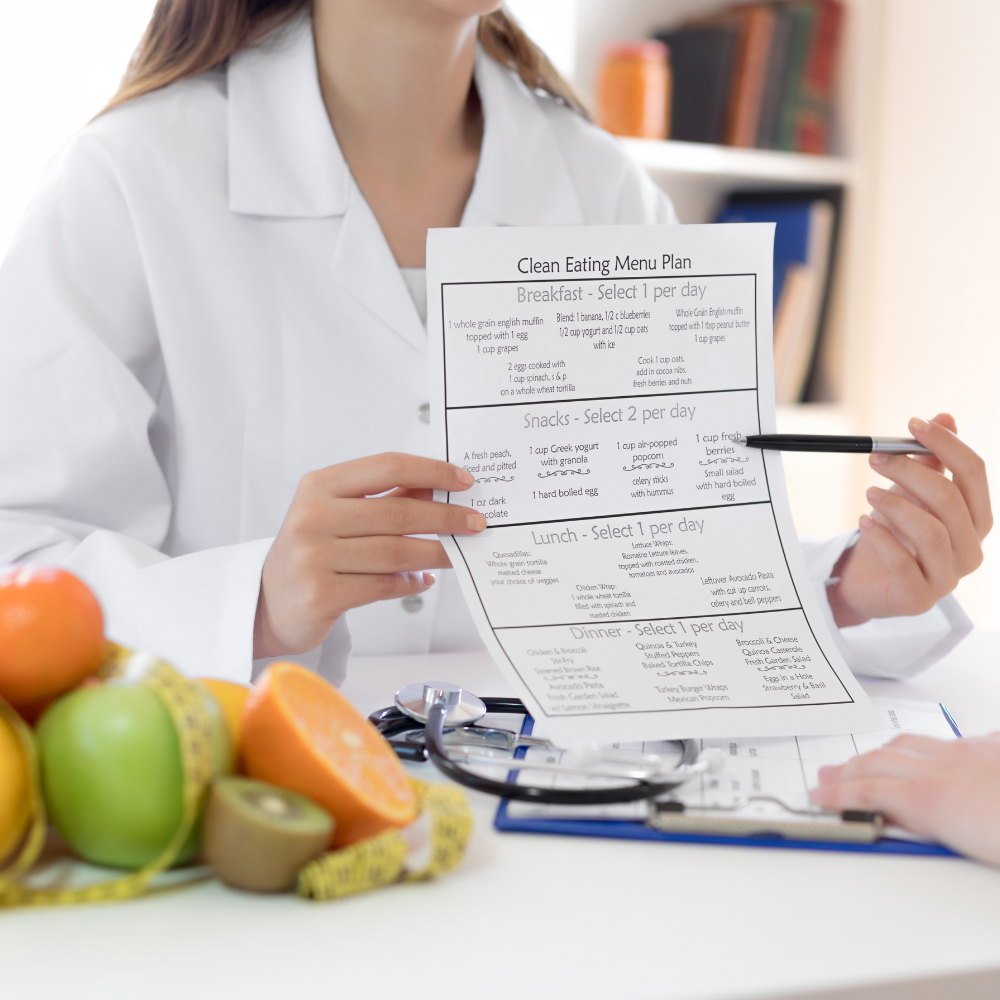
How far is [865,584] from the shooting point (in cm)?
80

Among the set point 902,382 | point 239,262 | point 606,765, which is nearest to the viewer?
point 606,765

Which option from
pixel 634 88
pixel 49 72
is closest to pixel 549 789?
pixel 49 72

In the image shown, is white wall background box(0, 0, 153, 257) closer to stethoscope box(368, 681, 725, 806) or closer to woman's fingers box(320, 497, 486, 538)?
woman's fingers box(320, 497, 486, 538)

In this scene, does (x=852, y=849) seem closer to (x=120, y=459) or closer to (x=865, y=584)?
(x=865, y=584)

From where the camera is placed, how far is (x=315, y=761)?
425 mm

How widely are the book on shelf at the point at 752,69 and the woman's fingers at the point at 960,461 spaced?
1366mm

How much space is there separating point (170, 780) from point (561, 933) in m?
0.17

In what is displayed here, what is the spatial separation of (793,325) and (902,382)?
0.80 feet

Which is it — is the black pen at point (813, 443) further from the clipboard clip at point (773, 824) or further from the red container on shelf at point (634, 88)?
the red container on shelf at point (634, 88)

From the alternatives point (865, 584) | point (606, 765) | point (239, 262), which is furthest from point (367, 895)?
point (239, 262)

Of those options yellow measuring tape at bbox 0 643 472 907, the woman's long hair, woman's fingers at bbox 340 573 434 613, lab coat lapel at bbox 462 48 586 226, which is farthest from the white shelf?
yellow measuring tape at bbox 0 643 472 907

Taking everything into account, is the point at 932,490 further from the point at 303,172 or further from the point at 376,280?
the point at 303,172

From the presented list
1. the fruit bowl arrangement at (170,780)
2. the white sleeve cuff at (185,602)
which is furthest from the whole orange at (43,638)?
the white sleeve cuff at (185,602)

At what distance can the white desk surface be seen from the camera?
38 centimetres
